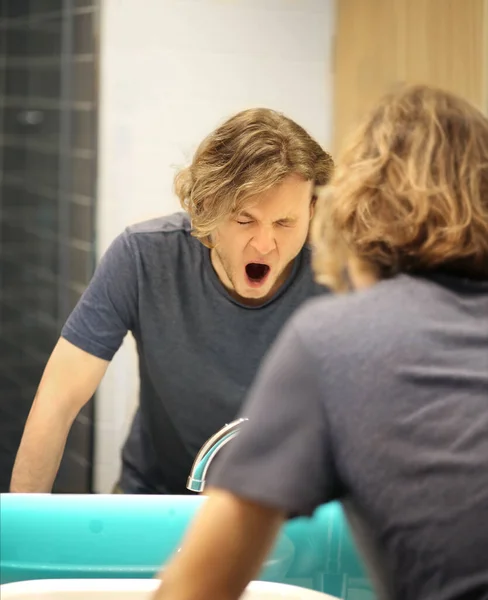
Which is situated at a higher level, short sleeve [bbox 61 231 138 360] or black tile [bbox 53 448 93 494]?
short sleeve [bbox 61 231 138 360]

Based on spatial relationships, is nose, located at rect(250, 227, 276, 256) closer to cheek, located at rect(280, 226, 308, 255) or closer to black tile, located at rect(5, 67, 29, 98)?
cheek, located at rect(280, 226, 308, 255)

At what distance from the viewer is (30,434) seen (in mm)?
1102

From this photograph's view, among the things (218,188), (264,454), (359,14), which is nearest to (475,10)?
(359,14)

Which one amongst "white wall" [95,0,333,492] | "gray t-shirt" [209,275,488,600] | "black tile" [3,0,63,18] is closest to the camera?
"gray t-shirt" [209,275,488,600]

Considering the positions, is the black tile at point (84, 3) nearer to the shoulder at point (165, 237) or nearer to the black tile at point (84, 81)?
the black tile at point (84, 81)

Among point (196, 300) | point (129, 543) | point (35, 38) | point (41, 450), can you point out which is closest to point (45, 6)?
point (35, 38)

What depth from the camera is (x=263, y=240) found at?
1021 millimetres

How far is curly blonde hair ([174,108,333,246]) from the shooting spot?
99 centimetres

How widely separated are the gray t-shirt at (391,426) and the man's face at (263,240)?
1.46ft

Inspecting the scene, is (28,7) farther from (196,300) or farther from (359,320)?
(359,320)

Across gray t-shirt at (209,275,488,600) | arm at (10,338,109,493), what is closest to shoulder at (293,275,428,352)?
gray t-shirt at (209,275,488,600)

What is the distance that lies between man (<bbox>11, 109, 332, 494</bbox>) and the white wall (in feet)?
0.12

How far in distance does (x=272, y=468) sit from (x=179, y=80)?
2.14ft

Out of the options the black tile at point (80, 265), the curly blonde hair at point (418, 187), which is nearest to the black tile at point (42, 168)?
the black tile at point (80, 265)
